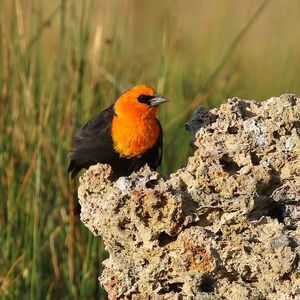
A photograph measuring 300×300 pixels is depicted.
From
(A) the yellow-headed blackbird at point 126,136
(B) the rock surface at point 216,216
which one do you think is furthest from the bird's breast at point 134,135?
(B) the rock surface at point 216,216

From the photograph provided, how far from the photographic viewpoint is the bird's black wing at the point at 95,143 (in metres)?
3.57

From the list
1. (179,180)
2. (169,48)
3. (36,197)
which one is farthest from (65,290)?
(179,180)

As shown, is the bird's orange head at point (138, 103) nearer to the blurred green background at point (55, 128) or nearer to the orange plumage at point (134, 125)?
the orange plumage at point (134, 125)

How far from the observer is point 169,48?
4051 millimetres

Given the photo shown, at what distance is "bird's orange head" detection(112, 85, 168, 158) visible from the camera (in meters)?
3.52

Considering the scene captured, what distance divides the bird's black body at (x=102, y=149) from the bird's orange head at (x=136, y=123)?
0.9 inches

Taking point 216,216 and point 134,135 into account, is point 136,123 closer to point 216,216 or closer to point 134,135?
point 134,135

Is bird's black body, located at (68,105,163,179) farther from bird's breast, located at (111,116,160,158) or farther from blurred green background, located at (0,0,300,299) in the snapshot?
blurred green background, located at (0,0,300,299)

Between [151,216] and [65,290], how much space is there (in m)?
1.64

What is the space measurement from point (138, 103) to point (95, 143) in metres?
0.27

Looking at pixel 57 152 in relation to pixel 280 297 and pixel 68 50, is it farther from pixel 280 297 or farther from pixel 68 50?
pixel 280 297

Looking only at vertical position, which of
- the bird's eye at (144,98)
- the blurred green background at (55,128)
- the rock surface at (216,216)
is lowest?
the blurred green background at (55,128)

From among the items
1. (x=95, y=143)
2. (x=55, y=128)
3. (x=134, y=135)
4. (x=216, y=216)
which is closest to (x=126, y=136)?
(x=134, y=135)

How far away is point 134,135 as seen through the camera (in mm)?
3539
